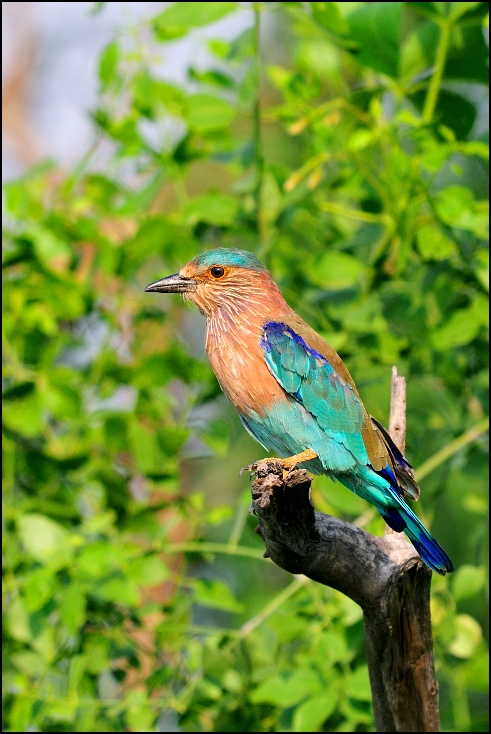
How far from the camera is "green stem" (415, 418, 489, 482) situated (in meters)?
3.87

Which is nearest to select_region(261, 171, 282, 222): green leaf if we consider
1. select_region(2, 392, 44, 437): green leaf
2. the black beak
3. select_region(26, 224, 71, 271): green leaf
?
the black beak

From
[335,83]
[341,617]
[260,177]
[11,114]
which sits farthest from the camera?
[11,114]

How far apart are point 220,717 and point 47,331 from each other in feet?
5.98

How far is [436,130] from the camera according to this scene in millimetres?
3707

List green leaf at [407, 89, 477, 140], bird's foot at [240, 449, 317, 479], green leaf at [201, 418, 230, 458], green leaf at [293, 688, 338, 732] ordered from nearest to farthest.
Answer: bird's foot at [240, 449, 317, 479]
green leaf at [293, 688, 338, 732]
green leaf at [407, 89, 477, 140]
green leaf at [201, 418, 230, 458]

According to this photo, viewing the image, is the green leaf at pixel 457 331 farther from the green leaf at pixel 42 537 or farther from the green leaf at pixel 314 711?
the green leaf at pixel 42 537

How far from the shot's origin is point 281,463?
2738mm

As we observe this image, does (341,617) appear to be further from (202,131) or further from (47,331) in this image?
(202,131)

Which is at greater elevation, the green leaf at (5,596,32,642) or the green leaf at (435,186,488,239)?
the green leaf at (435,186,488,239)

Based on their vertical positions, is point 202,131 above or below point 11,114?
above

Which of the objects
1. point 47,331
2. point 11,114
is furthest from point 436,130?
point 11,114

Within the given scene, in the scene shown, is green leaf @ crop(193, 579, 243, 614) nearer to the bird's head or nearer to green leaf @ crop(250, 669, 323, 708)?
green leaf @ crop(250, 669, 323, 708)

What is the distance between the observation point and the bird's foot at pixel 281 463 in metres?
2.66

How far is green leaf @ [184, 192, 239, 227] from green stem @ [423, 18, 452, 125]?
2.97 feet
